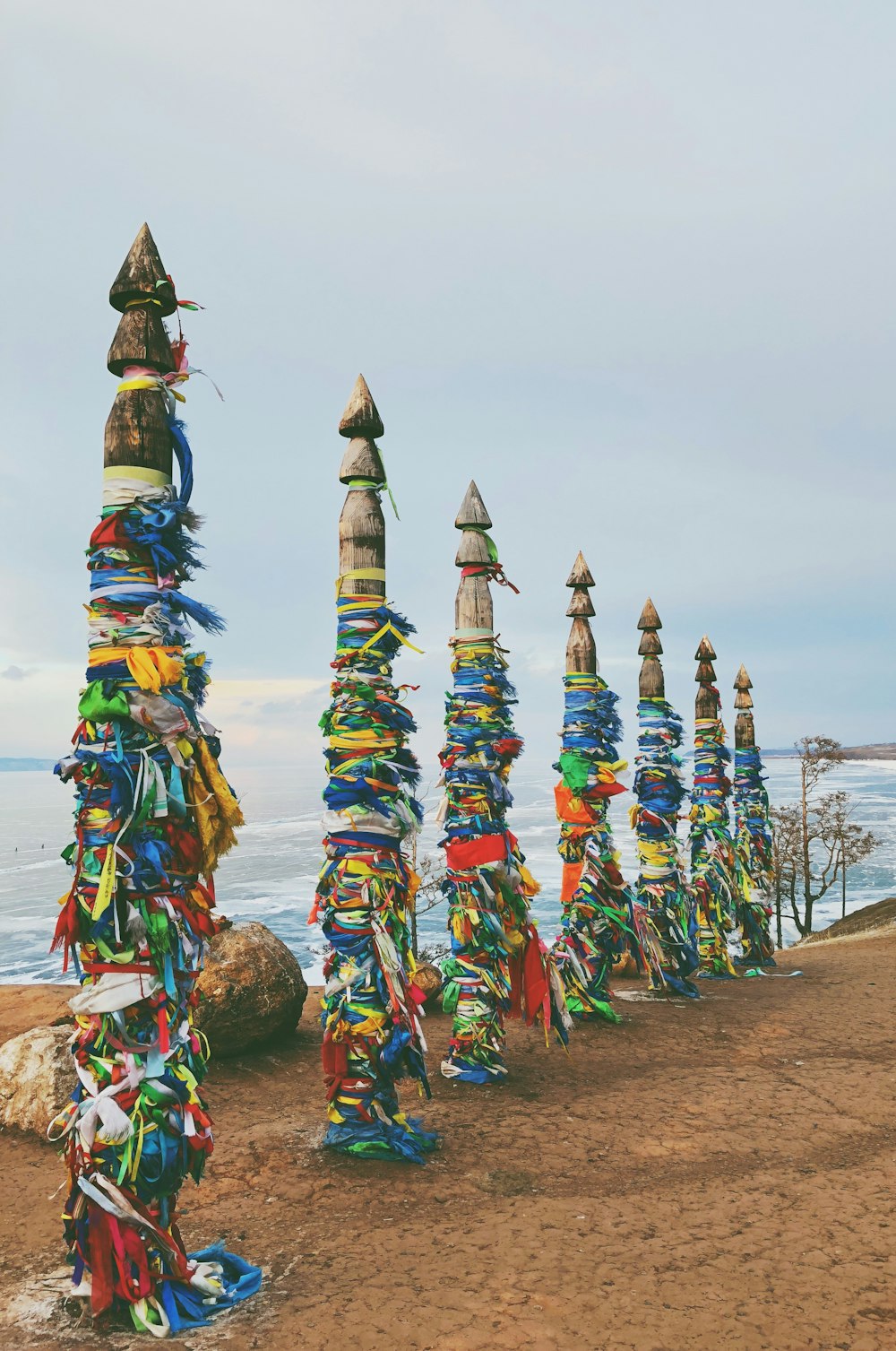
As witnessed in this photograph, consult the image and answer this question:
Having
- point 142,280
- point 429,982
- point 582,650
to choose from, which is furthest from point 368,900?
point 582,650

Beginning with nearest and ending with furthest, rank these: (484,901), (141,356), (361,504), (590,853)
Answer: (141,356)
(361,504)
(484,901)
(590,853)

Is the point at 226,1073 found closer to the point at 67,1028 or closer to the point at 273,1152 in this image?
the point at 67,1028

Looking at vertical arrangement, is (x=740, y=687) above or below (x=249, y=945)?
above

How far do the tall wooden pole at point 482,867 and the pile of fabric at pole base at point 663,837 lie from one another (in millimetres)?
4795

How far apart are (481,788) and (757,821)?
36.8 ft

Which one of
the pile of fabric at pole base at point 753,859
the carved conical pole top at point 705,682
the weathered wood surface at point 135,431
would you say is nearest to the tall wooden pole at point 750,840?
the pile of fabric at pole base at point 753,859

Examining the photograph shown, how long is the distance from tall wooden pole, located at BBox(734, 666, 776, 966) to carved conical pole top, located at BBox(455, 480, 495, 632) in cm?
996

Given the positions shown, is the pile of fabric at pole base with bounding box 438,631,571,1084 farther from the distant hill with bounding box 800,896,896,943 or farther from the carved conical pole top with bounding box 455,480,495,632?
the distant hill with bounding box 800,896,896,943

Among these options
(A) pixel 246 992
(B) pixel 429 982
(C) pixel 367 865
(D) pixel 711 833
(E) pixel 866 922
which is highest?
(C) pixel 367 865

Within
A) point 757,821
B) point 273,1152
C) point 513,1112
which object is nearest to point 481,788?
point 513,1112

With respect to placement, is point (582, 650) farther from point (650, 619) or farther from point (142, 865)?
point (142, 865)

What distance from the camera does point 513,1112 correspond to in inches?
291

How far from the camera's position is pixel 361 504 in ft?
23.2

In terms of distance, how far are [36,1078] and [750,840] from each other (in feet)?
46.2
